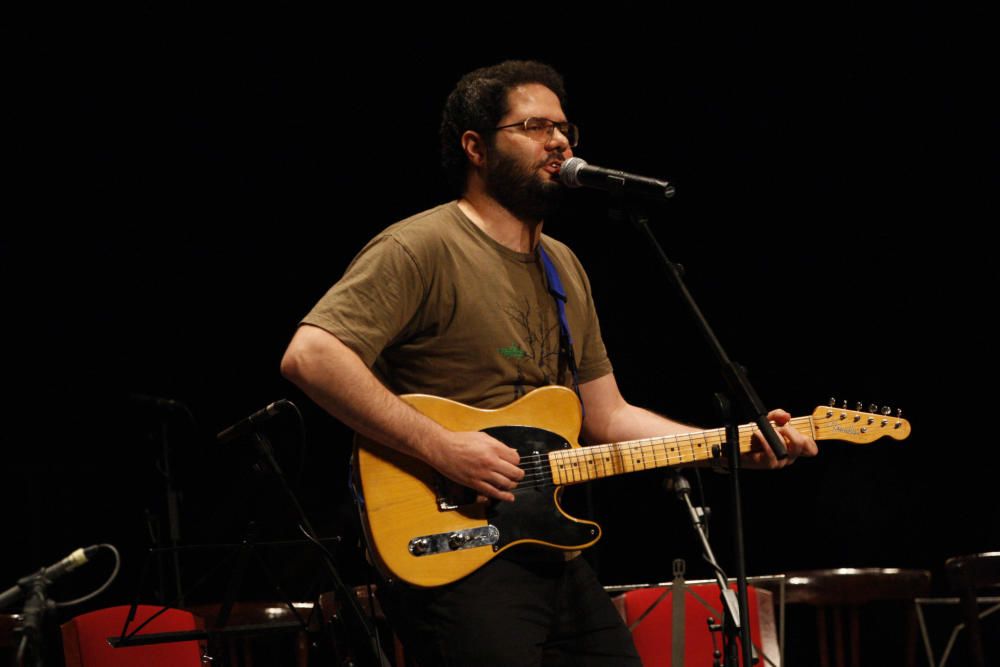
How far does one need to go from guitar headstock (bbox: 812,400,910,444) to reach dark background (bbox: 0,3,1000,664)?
2902 millimetres

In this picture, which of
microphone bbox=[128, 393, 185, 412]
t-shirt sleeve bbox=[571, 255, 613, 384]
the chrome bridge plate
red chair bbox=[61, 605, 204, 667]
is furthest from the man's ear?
microphone bbox=[128, 393, 185, 412]

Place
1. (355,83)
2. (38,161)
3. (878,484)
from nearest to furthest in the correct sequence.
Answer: (38,161) → (355,83) → (878,484)

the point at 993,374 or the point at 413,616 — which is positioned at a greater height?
the point at 993,374

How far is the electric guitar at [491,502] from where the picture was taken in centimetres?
260

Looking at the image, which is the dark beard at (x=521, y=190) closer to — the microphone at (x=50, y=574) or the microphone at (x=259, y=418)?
the microphone at (x=259, y=418)

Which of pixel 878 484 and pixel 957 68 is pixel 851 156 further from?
pixel 878 484

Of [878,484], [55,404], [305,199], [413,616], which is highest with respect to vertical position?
[305,199]

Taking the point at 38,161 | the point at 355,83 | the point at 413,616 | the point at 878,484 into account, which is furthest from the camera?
the point at 878,484

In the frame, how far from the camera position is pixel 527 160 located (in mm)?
3059

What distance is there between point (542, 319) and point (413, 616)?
902 mm

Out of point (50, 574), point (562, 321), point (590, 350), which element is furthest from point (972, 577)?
point (50, 574)

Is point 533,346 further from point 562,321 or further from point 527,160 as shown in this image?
point 527,160

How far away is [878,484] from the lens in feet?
20.8

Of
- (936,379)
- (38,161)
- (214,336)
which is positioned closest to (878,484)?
(936,379)
